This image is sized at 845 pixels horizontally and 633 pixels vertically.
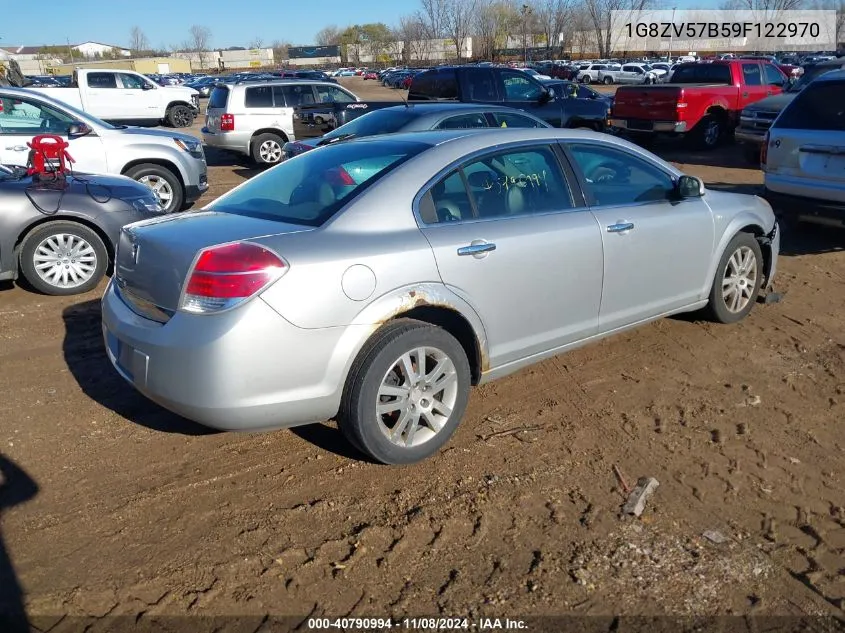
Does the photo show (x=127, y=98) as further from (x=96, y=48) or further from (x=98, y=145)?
(x=96, y=48)

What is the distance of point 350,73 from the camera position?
7819 centimetres

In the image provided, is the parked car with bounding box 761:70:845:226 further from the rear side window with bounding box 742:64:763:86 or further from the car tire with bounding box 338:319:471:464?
the rear side window with bounding box 742:64:763:86

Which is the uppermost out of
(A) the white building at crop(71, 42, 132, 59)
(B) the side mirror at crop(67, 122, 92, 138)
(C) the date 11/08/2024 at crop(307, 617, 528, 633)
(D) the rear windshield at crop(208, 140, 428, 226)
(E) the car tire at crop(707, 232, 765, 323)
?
(A) the white building at crop(71, 42, 132, 59)

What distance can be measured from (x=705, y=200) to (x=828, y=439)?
1877 mm

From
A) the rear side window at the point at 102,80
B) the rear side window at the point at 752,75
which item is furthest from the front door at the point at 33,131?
the rear side window at the point at 752,75

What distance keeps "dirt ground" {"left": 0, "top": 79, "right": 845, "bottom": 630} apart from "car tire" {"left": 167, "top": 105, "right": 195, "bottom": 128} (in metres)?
20.2

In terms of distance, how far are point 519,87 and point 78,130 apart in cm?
760

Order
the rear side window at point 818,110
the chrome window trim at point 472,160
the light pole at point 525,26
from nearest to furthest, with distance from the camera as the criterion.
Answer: the chrome window trim at point 472,160 → the rear side window at point 818,110 → the light pole at point 525,26

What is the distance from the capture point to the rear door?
22.7ft

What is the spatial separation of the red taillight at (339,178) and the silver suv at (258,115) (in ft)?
35.6

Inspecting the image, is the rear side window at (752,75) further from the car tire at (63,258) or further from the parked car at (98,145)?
the car tire at (63,258)

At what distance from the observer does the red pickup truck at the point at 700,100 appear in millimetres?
14953

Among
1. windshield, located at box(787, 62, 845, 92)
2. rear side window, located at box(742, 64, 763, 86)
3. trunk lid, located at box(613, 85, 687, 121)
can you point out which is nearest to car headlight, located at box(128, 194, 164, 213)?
trunk lid, located at box(613, 85, 687, 121)

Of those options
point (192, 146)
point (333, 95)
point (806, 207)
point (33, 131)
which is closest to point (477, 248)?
point (806, 207)
